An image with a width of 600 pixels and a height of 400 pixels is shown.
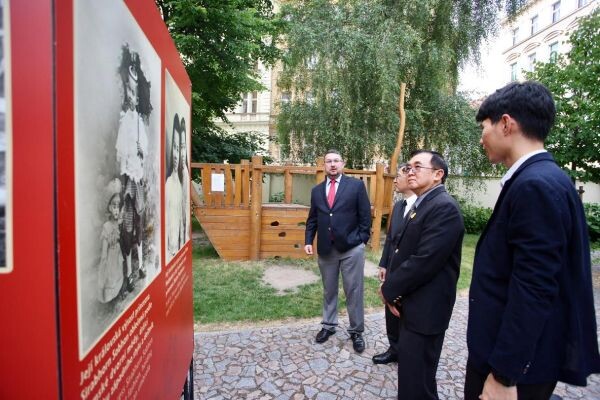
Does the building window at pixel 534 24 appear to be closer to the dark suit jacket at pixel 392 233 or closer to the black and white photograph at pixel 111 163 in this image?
the dark suit jacket at pixel 392 233

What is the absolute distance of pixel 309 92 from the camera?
1137cm

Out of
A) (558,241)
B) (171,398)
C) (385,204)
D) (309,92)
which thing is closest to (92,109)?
(171,398)

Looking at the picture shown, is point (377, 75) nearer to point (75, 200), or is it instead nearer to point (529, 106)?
point (529, 106)

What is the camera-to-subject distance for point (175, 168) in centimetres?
168

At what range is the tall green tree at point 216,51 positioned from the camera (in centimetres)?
832

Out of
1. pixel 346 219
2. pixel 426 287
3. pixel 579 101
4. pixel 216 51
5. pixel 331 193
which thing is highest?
pixel 216 51

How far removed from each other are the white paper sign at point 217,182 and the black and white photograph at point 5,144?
6587mm

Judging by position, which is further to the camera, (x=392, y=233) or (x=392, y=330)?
(x=392, y=233)

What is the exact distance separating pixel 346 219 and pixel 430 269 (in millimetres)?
1532

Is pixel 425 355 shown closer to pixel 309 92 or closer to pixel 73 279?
pixel 73 279

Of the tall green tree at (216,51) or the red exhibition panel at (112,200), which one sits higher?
the tall green tree at (216,51)

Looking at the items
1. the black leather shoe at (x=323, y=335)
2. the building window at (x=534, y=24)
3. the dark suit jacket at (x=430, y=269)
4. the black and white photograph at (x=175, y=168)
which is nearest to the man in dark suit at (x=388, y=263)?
the black leather shoe at (x=323, y=335)

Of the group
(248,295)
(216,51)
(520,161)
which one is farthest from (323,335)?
(216,51)

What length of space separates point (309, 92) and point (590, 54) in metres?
7.10
